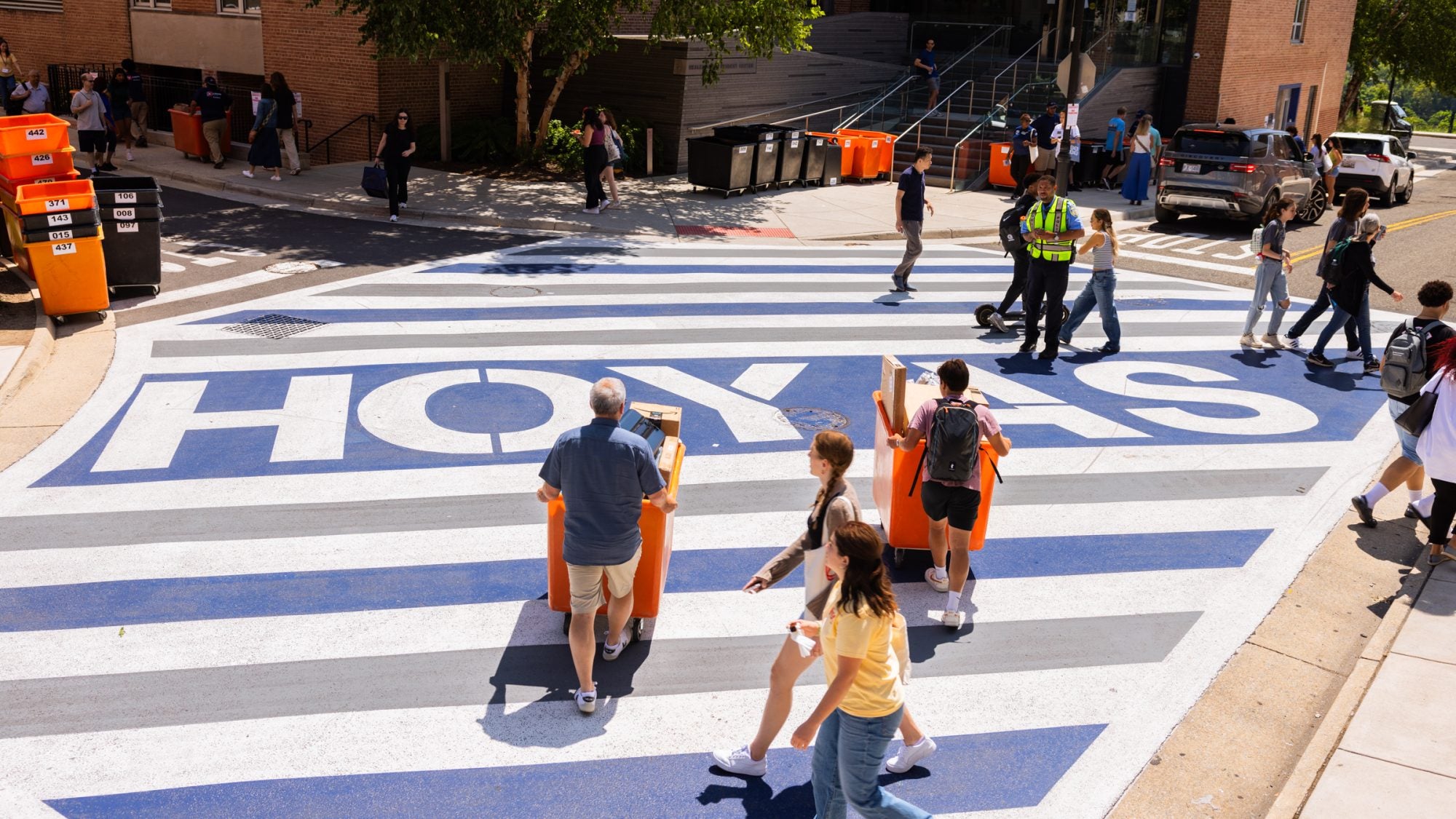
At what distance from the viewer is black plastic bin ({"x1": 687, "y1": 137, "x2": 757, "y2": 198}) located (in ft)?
76.5

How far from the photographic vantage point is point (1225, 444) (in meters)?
11.0

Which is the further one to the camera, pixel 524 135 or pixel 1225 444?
pixel 524 135

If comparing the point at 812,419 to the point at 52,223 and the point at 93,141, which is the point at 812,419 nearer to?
the point at 52,223

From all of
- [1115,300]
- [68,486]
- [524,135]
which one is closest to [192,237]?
[524,135]

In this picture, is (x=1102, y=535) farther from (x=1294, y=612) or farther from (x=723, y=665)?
(x=723, y=665)

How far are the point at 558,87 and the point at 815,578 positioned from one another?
20.3 metres

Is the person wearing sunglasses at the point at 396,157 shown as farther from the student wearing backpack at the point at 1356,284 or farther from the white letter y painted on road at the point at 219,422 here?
the student wearing backpack at the point at 1356,284

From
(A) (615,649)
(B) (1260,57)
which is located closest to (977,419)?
(A) (615,649)

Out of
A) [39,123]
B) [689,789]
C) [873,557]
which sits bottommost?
[689,789]

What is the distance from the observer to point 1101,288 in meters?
13.5

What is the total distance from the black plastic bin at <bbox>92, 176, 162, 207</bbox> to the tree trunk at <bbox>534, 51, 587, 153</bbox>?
32.1 ft

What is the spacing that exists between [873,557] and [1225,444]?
23.8 feet

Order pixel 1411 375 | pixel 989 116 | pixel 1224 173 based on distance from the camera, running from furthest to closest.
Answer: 1. pixel 989 116
2. pixel 1224 173
3. pixel 1411 375

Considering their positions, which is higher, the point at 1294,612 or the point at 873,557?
the point at 873,557
